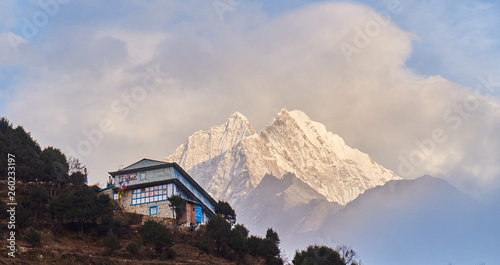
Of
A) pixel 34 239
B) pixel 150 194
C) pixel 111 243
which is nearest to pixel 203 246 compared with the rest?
pixel 111 243

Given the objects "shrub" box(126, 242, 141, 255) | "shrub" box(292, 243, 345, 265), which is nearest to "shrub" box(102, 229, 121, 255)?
"shrub" box(126, 242, 141, 255)

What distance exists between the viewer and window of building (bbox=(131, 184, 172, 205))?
232 ft

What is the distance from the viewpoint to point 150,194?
71312 mm

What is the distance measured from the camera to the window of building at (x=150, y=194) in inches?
2785

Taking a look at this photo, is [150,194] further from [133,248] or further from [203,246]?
[133,248]

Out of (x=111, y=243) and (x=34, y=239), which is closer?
(x=34, y=239)

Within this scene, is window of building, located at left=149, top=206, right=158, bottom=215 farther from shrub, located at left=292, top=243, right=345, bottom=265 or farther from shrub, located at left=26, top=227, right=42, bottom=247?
shrub, located at left=26, top=227, right=42, bottom=247

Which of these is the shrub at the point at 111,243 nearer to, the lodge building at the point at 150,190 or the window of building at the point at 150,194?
the lodge building at the point at 150,190

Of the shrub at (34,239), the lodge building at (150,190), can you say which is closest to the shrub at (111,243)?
the shrub at (34,239)

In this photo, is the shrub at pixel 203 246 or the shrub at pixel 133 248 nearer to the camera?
the shrub at pixel 133 248

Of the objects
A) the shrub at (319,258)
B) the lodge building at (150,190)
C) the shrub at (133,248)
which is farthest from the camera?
the lodge building at (150,190)

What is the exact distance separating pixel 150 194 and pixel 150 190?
0.57 m

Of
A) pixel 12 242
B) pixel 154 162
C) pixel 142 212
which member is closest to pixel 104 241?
pixel 12 242

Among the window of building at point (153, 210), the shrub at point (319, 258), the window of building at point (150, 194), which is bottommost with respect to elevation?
the shrub at point (319, 258)
